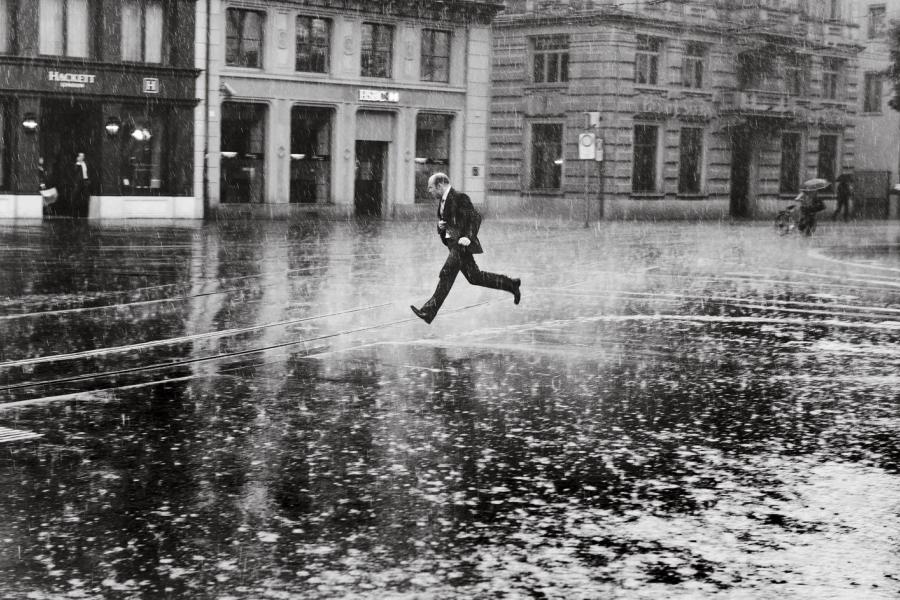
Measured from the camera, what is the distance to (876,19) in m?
62.1

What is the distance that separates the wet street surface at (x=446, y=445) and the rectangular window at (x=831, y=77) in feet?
144

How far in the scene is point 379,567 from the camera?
5.14 meters

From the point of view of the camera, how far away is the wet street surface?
5148 millimetres

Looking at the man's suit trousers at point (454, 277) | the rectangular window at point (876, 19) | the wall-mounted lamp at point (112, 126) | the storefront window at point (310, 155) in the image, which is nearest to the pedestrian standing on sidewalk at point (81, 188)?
the wall-mounted lamp at point (112, 126)

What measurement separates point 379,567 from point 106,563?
103cm

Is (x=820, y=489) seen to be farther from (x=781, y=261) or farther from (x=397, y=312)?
(x=781, y=261)

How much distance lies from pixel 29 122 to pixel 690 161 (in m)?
26.4

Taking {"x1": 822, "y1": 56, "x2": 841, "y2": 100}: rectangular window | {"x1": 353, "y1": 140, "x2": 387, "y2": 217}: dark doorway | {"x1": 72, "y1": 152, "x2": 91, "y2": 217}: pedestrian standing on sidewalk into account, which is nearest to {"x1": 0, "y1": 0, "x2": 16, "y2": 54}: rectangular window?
{"x1": 72, "y1": 152, "x2": 91, "y2": 217}: pedestrian standing on sidewalk

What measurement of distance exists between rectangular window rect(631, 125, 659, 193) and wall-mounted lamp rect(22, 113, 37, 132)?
22727 millimetres

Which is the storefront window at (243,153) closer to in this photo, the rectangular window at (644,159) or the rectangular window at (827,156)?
the rectangular window at (644,159)

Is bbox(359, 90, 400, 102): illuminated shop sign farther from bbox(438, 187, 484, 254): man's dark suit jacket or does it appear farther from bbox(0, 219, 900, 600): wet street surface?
bbox(438, 187, 484, 254): man's dark suit jacket

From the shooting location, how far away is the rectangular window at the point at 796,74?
56.2 m

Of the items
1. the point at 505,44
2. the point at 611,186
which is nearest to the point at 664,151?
the point at 611,186

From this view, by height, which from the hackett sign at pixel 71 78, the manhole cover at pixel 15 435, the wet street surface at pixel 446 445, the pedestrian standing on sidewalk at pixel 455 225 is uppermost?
the hackett sign at pixel 71 78
